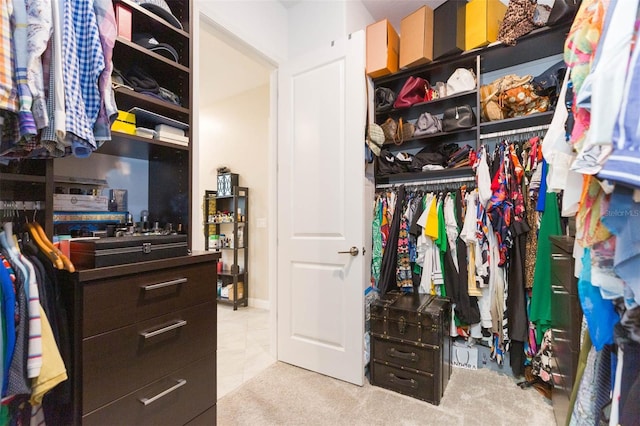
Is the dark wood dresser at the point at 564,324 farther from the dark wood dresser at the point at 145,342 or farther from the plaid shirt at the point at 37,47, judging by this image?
the plaid shirt at the point at 37,47

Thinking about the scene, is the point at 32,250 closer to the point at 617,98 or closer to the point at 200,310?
the point at 200,310

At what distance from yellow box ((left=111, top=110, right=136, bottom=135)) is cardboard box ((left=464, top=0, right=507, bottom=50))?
2111 millimetres

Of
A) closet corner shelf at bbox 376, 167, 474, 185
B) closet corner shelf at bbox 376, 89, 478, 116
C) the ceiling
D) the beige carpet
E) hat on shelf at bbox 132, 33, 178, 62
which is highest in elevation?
the ceiling

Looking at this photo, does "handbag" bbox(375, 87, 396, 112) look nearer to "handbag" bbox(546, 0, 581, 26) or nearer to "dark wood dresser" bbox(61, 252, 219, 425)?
"handbag" bbox(546, 0, 581, 26)

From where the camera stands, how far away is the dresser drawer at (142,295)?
0.88m

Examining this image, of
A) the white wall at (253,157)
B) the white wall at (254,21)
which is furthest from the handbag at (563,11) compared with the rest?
the white wall at (253,157)

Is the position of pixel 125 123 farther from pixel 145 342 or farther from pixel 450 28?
pixel 450 28

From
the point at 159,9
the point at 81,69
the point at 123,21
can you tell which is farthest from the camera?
the point at 159,9

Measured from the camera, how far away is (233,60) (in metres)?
3.12

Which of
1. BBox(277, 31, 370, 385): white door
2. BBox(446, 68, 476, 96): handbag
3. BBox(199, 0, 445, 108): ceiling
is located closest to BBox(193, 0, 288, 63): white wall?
BBox(199, 0, 445, 108): ceiling

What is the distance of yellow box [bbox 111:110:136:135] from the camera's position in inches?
45.6

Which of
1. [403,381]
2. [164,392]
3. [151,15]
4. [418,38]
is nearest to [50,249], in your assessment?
[164,392]

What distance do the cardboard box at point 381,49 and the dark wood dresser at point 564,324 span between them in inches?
61.7

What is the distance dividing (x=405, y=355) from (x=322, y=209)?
1.09m
